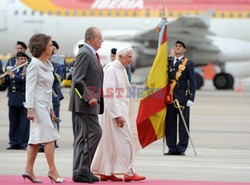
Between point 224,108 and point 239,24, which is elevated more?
point 239,24

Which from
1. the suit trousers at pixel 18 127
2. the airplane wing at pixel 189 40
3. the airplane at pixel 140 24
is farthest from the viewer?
the airplane at pixel 140 24

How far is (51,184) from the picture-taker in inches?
412

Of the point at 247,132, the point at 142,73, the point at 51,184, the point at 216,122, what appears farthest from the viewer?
the point at 142,73

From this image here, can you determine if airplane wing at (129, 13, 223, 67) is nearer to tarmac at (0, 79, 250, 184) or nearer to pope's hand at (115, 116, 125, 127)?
tarmac at (0, 79, 250, 184)

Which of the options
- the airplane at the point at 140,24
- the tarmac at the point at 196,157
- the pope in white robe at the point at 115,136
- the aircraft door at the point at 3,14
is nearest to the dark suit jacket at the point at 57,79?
the tarmac at the point at 196,157

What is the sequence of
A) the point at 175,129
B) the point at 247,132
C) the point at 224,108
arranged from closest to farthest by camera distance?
1. the point at 175,129
2. the point at 247,132
3. the point at 224,108

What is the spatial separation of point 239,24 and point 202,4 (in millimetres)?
1687

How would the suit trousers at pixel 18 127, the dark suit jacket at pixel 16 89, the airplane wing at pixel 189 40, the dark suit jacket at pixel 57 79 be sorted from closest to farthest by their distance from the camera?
the dark suit jacket at pixel 16 89
the suit trousers at pixel 18 127
the dark suit jacket at pixel 57 79
the airplane wing at pixel 189 40

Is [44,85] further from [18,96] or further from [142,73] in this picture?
[142,73]

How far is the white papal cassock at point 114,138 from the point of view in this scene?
11.1m

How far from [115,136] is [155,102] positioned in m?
2.83

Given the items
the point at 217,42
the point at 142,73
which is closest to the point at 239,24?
the point at 217,42

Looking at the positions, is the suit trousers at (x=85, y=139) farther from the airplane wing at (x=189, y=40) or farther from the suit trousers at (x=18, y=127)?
the airplane wing at (x=189, y=40)

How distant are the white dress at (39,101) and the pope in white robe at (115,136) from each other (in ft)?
2.75
